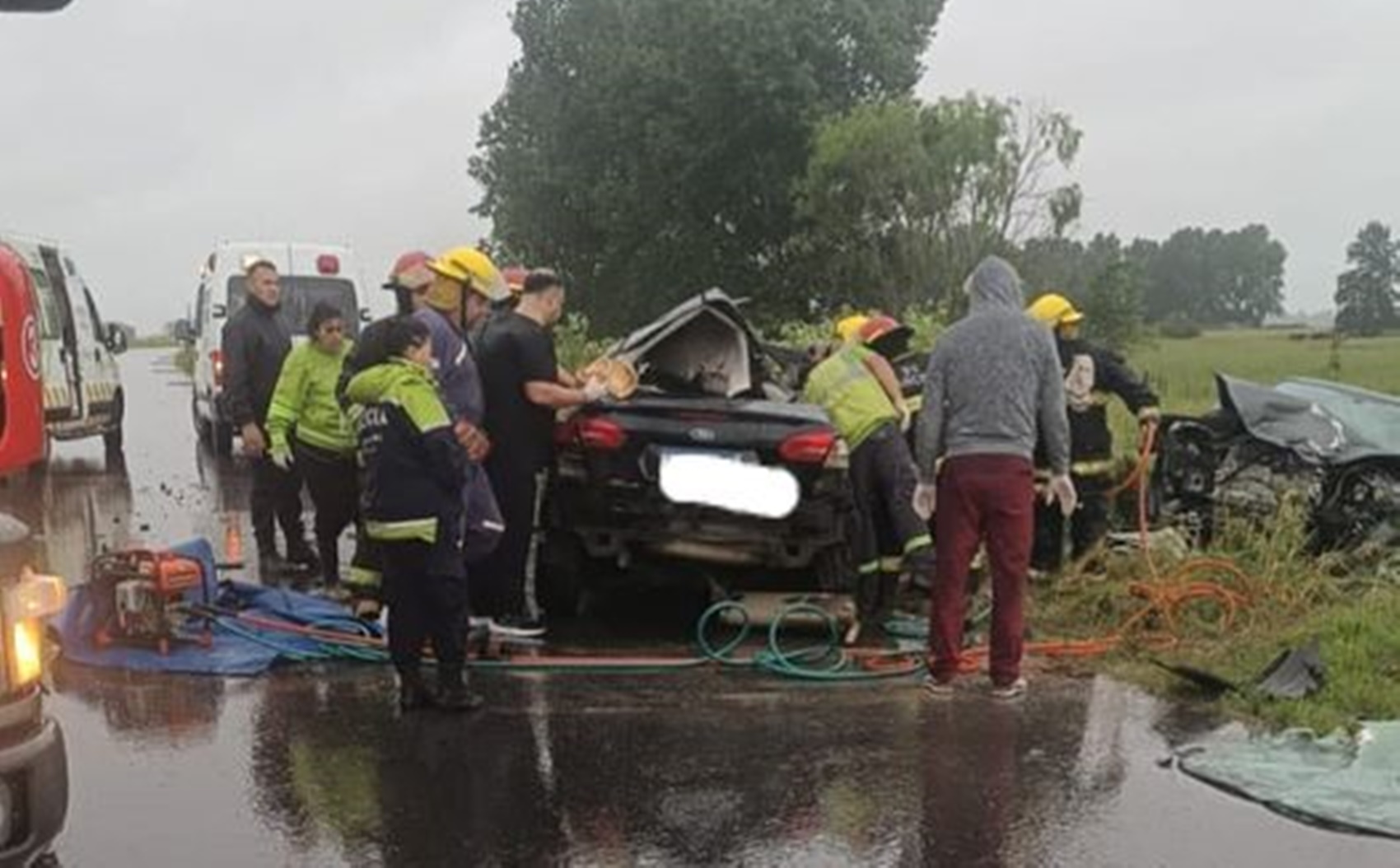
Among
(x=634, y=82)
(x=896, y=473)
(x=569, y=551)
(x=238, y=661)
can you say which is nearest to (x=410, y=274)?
(x=569, y=551)

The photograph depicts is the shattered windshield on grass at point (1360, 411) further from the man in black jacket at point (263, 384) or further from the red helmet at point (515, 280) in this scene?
the man in black jacket at point (263, 384)

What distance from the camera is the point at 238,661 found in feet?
22.0

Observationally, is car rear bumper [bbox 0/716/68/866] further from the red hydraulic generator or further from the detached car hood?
the detached car hood

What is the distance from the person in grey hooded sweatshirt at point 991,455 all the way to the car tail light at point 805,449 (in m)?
0.70

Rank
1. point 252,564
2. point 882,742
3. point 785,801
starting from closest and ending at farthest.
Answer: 1. point 785,801
2. point 882,742
3. point 252,564

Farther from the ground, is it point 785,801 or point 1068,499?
point 1068,499

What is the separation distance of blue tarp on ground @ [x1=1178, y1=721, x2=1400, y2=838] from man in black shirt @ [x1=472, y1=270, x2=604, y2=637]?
10.7 feet

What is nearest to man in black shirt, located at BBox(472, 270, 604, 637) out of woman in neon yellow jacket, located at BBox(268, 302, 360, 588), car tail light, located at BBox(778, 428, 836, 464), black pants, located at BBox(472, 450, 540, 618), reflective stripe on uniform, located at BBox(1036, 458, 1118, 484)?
black pants, located at BBox(472, 450, 540, 618)

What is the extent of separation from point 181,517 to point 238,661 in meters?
5.85

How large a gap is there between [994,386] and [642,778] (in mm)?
2250

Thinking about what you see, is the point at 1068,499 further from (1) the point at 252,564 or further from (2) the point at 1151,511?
(1) the point at 252,564

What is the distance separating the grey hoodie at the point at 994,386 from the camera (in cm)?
638

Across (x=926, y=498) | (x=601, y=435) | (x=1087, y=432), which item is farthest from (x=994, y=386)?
(x=1087, y=432)

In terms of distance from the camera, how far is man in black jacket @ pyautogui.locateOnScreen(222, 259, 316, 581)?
918cm
